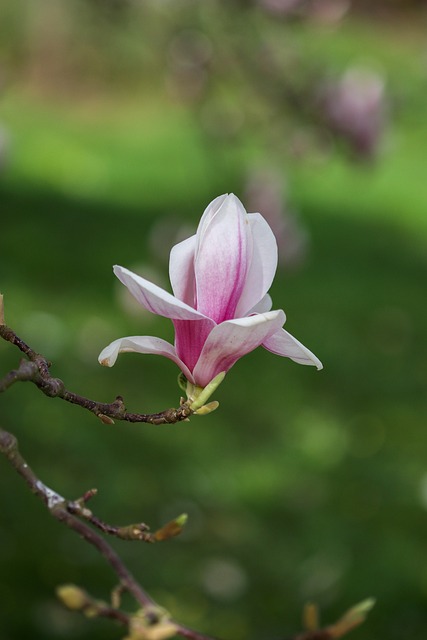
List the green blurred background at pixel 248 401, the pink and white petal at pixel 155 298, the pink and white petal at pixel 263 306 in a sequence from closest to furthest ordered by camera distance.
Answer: the pink and white petal at pixel 155 298, the pink and white petal at pixel 263 306, the green blurred background at pixel 248 401

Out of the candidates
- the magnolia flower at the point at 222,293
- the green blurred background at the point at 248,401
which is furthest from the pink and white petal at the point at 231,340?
the green blurred background at the point at 248,401

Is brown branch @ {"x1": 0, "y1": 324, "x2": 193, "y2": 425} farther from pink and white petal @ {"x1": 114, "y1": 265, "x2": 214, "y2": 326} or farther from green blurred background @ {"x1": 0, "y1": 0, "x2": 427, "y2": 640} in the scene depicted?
green blurred background @ {"x1": 0, "y1": 0, "x2": 427, "y2": 640}

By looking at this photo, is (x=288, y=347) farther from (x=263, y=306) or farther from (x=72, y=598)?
(x=72, y=598)

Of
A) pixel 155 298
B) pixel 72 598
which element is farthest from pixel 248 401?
pixel 155 298

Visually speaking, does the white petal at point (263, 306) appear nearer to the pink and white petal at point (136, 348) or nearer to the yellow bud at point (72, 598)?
the pink and white petal at point (136, 348)

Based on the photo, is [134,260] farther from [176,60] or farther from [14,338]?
[14,338]

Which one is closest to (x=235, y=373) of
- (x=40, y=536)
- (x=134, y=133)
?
(x=40, y=536)

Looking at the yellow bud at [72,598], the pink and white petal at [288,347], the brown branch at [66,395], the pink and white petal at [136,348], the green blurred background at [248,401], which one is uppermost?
the pink and white petal at [288,347]
